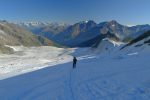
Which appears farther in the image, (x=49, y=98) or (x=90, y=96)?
(x=49, y=98)

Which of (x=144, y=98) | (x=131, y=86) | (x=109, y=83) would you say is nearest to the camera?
(x=144, y=98)

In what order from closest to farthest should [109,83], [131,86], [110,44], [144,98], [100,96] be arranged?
[144,98] < [100,96] < [131,86] < [109,83] < [110,44]

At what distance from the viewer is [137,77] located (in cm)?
2292

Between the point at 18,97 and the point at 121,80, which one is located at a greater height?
the point at 121,80

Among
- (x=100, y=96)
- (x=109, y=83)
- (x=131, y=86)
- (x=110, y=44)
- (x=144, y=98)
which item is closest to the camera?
(x=144, y=98)

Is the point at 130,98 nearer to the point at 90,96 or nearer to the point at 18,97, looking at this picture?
the point at 90,96

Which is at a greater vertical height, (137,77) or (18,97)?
(137,77)

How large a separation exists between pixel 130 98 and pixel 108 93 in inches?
89.9

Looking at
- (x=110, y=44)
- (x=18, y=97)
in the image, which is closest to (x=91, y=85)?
→ (x=18, y=97)

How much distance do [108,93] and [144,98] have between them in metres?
3.05

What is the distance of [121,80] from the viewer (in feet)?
75.6

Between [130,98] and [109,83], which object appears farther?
[109,83]

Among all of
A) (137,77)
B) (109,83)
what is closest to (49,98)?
(109,83)

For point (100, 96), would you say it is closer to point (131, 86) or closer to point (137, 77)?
point (131, 86)
